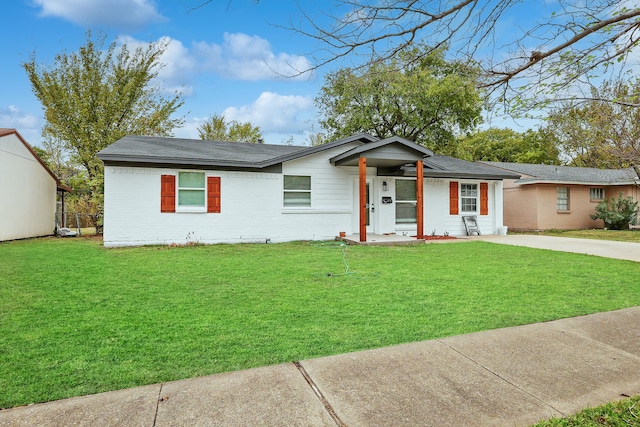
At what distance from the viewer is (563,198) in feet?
58.7

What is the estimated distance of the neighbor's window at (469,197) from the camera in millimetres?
14250

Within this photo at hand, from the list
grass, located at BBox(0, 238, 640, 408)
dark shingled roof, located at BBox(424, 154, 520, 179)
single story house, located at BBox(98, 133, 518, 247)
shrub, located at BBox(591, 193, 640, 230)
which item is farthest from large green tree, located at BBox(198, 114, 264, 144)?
grass, located at BBox(0, 238, 640, 408)

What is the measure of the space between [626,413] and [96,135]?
62.7 feet

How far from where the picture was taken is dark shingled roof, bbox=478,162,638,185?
17125 millimetres

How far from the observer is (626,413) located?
2141mm

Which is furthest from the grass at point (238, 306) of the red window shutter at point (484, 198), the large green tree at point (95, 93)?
the large green tree at point (95, 93)

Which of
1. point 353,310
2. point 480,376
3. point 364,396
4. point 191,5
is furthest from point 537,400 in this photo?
point 191,5

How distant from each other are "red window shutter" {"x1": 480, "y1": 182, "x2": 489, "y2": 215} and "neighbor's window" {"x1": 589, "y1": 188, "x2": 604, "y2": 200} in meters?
8.38

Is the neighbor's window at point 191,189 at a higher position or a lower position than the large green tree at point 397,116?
lower

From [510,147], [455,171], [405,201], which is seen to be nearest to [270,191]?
[405,201]

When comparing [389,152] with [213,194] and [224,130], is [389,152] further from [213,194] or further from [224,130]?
[224,130]

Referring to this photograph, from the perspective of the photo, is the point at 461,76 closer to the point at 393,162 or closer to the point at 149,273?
the point at 149,273

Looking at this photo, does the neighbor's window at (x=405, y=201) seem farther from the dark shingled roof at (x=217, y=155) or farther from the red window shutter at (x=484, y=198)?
the red window shutter at (x=484, y=198)

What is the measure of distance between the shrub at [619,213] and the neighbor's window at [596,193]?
3.71 ft
